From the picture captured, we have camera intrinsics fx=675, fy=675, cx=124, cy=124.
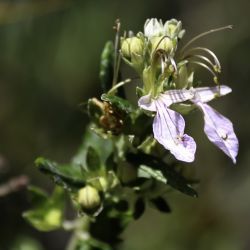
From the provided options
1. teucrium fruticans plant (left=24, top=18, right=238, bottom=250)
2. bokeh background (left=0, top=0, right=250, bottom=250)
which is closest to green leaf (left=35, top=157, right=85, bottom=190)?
teucrium fruticans plant (left=24, top=18, right=238, bottom=250)

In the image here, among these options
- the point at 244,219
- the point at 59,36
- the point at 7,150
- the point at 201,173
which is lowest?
the point at 244,219

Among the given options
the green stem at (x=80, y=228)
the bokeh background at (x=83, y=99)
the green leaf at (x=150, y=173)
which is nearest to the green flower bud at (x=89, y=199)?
the green leaf at (x=150, y=173)

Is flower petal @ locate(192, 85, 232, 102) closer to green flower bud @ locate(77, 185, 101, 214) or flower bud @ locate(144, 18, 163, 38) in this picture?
flower bud @ locate(144, 18, 163, 38)

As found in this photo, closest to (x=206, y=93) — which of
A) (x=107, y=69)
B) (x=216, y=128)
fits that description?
(x=216, y=128)

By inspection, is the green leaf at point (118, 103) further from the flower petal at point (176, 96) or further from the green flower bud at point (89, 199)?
the green flower bud at point (89, 199)

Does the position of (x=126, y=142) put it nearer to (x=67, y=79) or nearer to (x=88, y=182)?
(x=88, y=182)

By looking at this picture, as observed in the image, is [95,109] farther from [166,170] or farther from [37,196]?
[37,196]

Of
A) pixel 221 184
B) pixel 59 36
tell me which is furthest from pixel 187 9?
pixel 221 184
